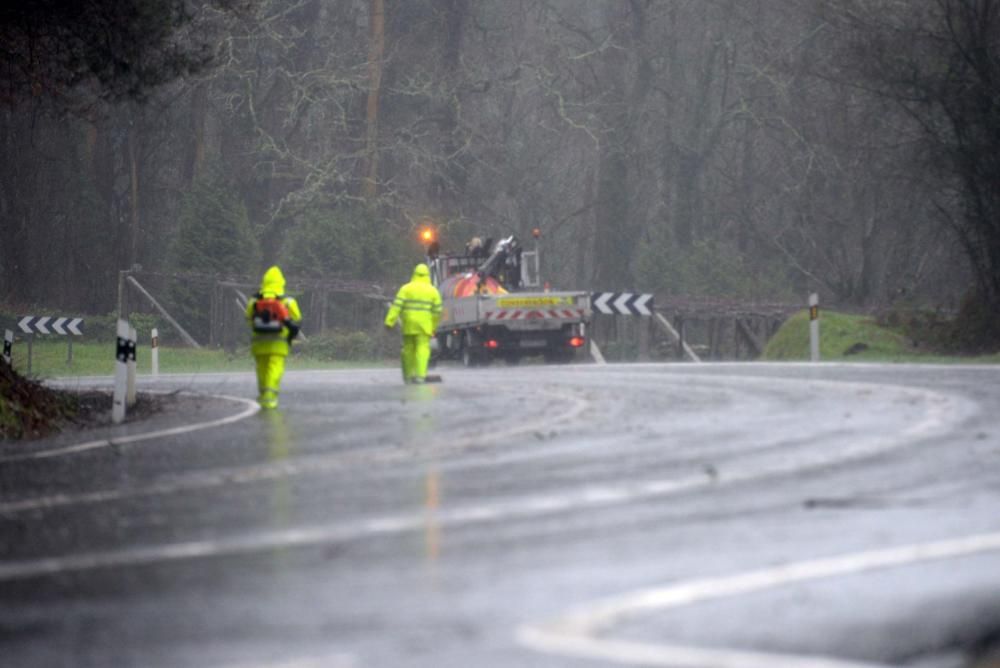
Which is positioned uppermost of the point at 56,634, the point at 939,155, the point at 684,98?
the point at 684,98

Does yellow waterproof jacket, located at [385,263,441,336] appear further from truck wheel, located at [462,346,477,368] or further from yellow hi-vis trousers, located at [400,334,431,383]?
truck wheel, located at [462,346,477,368]

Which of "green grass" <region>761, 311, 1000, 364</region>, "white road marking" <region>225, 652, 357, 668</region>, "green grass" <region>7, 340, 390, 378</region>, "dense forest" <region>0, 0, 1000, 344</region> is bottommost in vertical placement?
"white road marking" <region>225, 652, 357, 668</region>

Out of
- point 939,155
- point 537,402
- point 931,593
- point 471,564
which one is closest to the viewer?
point 931,593

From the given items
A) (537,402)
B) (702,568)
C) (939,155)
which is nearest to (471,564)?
(702,568)

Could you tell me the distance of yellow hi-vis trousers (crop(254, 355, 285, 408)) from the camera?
65.7 feet

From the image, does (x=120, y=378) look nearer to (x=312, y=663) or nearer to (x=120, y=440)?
(x=120, y=440)

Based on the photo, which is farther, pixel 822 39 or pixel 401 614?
pixel 822 39

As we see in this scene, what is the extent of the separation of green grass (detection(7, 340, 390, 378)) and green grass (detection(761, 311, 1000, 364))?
404 inches

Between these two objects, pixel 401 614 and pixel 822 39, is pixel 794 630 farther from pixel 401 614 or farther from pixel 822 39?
pixel 822 39

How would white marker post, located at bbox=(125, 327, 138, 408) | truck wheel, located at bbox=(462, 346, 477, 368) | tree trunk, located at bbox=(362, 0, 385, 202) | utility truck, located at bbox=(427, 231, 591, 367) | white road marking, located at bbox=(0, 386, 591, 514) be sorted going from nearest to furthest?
white road marking, located at bbox=(0, 386, 591, 514), white marker post, located at bbox=(125, 327, 138, 408), utility truck, located at bbox=(427, 231, 591, 367), truck wheel, located at bbox=(462, 346, 477, 368), tree trunk, located at bbox=(362, 0, 385, 202)

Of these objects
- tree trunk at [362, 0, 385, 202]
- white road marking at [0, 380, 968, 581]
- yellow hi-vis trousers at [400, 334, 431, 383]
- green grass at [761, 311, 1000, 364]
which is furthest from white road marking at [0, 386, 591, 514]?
tree trunk at [362, 0, 385, 202]

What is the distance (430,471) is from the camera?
12.0m

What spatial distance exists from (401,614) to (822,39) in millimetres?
44905

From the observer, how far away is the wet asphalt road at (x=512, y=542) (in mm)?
6297
